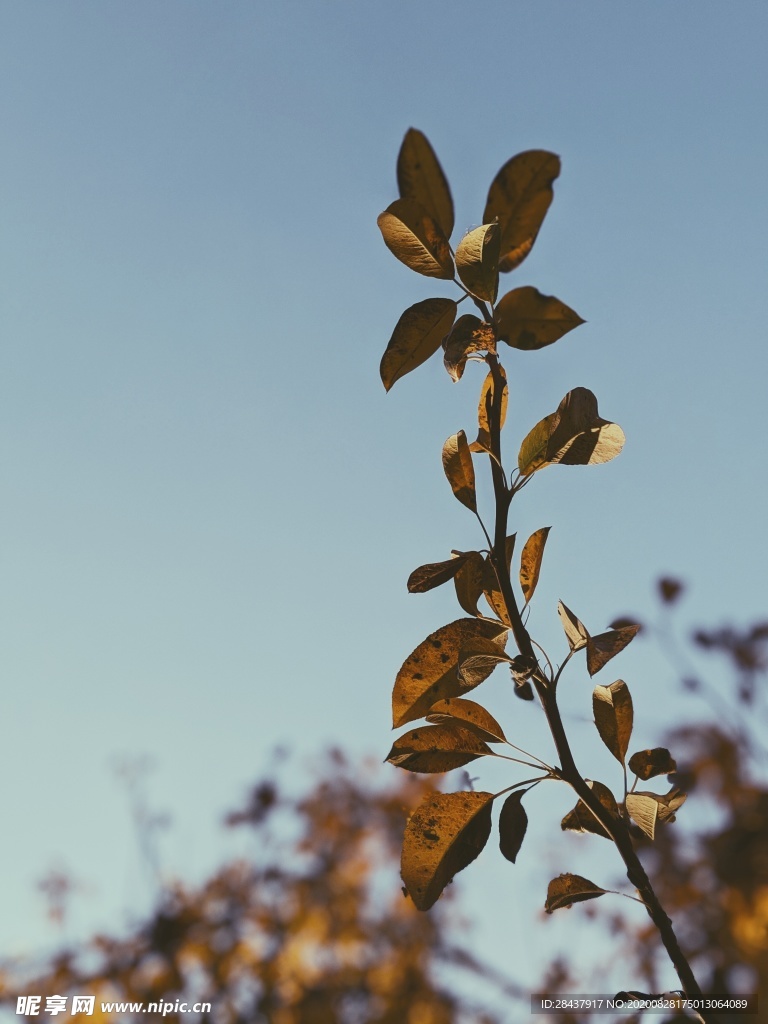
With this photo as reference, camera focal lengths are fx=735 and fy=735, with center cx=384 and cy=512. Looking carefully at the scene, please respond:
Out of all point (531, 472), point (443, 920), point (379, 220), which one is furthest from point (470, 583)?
point (443, 920)

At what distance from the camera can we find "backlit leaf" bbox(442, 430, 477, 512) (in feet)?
1.79

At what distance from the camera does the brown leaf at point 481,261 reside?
49cm

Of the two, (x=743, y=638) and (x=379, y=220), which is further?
(x=743, y=638)

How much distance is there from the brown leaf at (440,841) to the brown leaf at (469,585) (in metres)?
0.14

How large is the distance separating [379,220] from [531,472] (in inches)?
8.7

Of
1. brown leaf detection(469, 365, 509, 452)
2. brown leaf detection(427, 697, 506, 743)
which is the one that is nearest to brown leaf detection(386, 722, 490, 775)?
brown leaf detection(427, 697, 506, 743)

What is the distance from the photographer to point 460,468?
1.79 feet

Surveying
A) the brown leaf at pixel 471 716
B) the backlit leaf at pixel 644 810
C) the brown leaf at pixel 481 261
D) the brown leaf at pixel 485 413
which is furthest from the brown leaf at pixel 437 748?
the brown leaf at pixel 481 261

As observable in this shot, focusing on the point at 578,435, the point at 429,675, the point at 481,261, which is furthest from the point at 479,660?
the point at 481,261

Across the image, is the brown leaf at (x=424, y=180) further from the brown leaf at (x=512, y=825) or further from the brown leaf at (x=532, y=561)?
the brown leaf at (x=512, y=825)

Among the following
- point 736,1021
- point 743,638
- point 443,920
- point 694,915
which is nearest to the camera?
point 736,1021

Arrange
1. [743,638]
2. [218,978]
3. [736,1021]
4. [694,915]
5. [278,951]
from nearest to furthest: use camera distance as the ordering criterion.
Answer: [736,1021]
[743,638]
[694,915]
[218,978]
[278,951]

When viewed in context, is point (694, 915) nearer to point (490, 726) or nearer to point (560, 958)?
point (560, 958)

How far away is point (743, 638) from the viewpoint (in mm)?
2277
